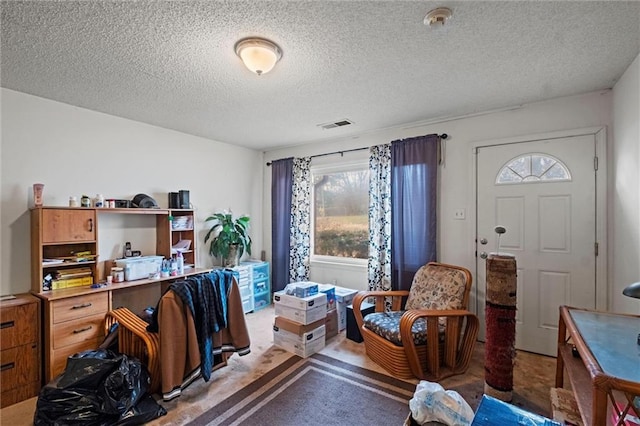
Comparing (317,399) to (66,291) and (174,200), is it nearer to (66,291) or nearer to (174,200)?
(66,291)

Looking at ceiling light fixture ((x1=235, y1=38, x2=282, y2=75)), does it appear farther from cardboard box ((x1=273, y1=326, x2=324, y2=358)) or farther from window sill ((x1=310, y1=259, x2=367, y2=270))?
window sill ((x1=310, y1=259, x2=367, y2=270))

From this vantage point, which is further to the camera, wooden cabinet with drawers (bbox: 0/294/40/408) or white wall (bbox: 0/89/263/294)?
white wall (bbox: 0/89/263/294)

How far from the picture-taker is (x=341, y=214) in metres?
4.27

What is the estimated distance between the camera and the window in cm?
405

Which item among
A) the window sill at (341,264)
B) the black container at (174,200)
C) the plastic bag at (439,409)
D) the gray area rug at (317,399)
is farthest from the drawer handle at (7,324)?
the window sill at (341,264)

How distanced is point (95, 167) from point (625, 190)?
15.7 feet

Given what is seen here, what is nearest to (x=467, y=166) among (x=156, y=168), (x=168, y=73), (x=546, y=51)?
(x=546, y=51)

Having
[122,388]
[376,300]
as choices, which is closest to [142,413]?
[122,388]

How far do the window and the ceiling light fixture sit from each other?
2.26 m

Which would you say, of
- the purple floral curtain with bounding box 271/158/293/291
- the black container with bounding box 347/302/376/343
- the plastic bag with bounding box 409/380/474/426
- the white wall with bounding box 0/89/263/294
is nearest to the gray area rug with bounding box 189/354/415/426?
the black container with bounding box 347/302/376/343

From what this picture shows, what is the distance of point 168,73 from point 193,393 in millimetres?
2476

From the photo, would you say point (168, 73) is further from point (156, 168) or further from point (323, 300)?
point (323, 300)

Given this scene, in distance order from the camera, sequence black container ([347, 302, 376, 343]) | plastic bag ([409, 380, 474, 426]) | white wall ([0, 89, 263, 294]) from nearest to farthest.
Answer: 1. plastic bag ([409, 380, 474, 426])
2. white wall ([0, 89, 263, 294])
3. black container ([347, 302, 376, 343])

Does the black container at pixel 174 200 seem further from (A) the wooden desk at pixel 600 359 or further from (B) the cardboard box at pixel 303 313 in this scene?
(A) the wooden desk at pixel 600 359
